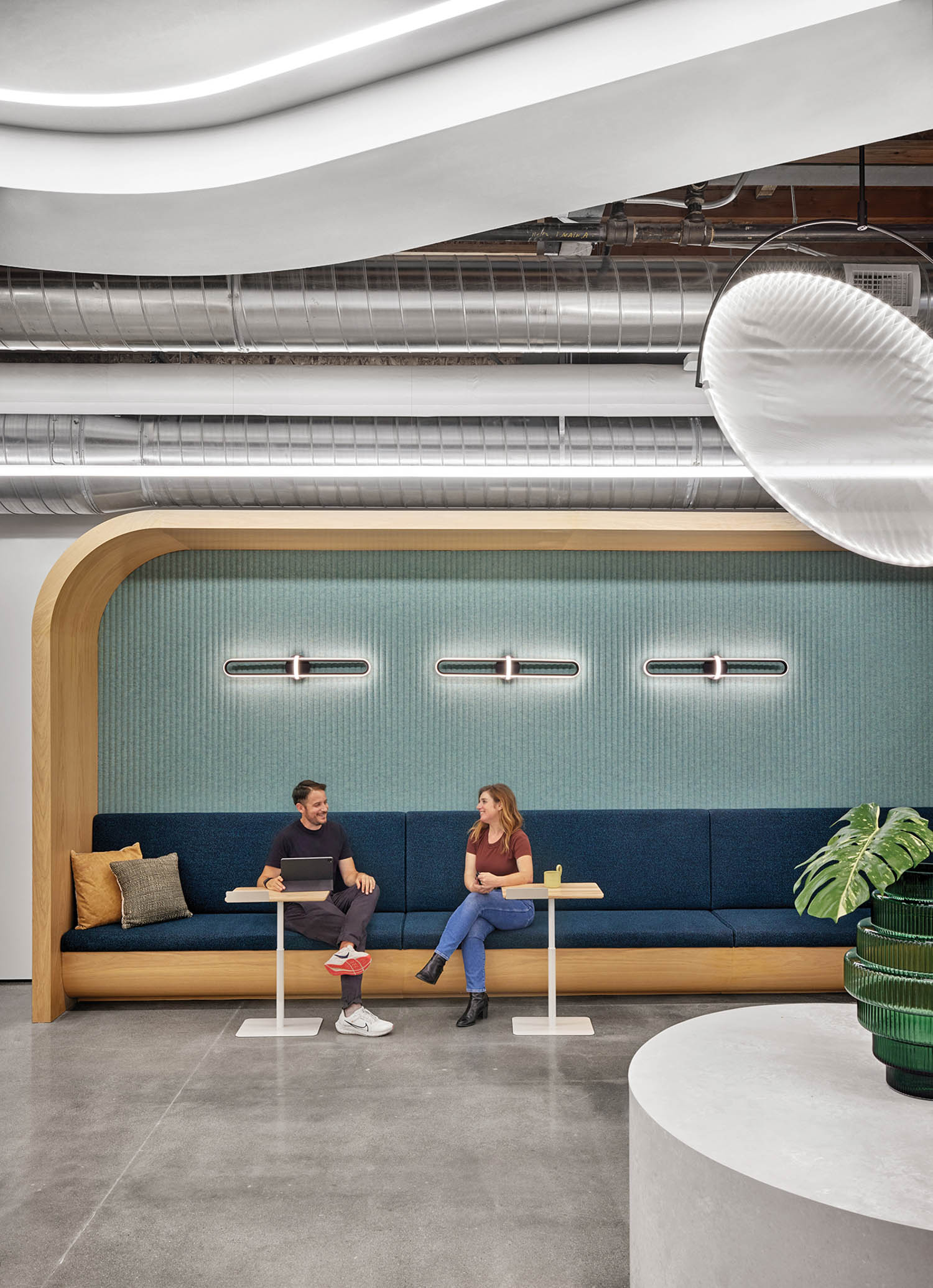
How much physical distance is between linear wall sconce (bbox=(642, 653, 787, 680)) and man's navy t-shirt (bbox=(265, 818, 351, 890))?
2.36m

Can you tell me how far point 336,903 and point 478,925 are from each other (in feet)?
2.87

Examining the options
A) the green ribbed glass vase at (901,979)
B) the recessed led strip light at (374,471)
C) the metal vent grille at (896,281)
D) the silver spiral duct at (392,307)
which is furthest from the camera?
the recessed led strip light at (374,471)

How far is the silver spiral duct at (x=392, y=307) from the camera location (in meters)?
3.98

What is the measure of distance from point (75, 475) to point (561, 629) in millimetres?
3211

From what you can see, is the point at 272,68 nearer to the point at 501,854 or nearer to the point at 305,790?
the point at 305,790

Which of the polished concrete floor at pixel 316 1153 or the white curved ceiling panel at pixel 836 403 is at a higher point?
the white curved ceiling panel at pixel 836 403

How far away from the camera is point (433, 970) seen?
5426 mm

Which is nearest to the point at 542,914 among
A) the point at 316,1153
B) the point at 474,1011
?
the point at 474,1011

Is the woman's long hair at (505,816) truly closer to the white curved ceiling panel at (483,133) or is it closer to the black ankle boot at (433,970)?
the black ankle boot at (433,970)

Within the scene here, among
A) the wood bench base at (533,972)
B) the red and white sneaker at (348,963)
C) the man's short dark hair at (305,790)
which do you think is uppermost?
the man's short dark hair at (305,790)

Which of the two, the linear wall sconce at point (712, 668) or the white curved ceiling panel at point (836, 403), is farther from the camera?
the linear wall sconce at point (712, 668)

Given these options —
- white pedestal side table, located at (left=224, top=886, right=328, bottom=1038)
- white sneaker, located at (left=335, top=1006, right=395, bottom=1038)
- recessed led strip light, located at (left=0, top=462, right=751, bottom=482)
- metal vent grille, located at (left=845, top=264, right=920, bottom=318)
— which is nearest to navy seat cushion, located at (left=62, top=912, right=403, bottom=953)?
white pedestal side table, located at (left=224, top=886, right=328, bottom=1038)

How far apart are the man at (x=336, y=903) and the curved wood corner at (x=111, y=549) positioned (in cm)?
125

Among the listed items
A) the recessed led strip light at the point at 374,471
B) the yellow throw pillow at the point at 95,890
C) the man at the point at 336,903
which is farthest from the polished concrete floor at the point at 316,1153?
the recessed led strip light at the point at 374,471
